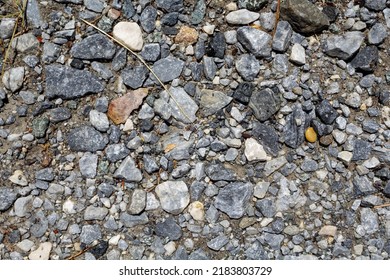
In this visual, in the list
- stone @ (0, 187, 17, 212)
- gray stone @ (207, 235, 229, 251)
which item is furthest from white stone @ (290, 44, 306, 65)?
stone @ (0, 187, 17, 212)

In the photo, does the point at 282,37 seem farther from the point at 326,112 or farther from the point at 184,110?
the point at 184,110

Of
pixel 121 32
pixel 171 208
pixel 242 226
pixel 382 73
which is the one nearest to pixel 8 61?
pixel 121 32

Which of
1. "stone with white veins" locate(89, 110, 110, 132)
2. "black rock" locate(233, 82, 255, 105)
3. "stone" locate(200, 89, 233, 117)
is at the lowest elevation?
"stone with white veins" locate(89, 110, 110, 132)

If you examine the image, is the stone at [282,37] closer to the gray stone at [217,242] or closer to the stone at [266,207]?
the stone at [266,207]

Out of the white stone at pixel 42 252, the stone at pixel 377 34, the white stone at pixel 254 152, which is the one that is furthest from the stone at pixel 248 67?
the white stone at pixel 42 252

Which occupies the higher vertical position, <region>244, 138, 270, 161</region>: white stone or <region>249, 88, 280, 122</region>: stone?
<region>249, 88, 280, 122</region>: stone

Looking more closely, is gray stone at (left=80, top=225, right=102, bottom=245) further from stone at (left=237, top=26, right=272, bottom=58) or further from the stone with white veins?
stone at (left=237, top=26, right=272, bottom=58)

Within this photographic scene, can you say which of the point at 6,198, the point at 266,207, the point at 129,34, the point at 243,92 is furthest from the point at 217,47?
the point at 6,198
